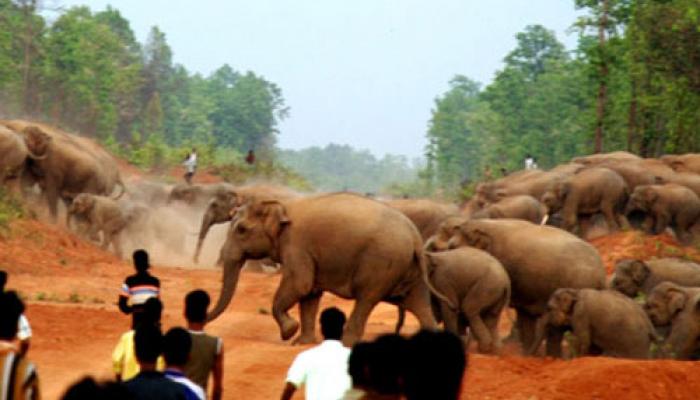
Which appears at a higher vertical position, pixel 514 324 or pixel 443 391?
pixel 443 391

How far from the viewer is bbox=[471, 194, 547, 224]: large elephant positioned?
29.9m

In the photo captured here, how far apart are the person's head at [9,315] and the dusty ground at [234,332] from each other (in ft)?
4.37

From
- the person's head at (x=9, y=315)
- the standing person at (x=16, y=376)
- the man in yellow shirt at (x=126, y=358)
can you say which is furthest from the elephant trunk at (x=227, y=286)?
the standing person at (x=16, y=376)

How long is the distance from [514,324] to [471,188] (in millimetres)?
30130

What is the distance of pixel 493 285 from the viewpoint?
1875cm

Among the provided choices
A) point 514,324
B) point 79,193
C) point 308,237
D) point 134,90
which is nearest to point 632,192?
point 514,324

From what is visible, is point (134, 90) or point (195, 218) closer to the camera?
point (195, 218)

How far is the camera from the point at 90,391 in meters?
5.06

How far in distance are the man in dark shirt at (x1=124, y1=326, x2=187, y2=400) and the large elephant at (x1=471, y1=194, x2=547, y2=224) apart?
72.9ft

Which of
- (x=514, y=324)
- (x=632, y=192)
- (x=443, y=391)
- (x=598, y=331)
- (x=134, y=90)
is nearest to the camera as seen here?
(x=443, y=391)

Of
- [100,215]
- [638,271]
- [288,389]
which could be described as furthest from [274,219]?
[100,215]

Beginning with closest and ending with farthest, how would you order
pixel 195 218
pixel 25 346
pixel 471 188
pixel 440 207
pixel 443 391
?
pixel 443 391 < pixel 25 346 < pixel 440 207 < pixel 195 218 < pixel 471 188

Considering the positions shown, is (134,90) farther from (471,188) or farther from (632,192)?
(632,192)

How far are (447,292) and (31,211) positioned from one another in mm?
14046
